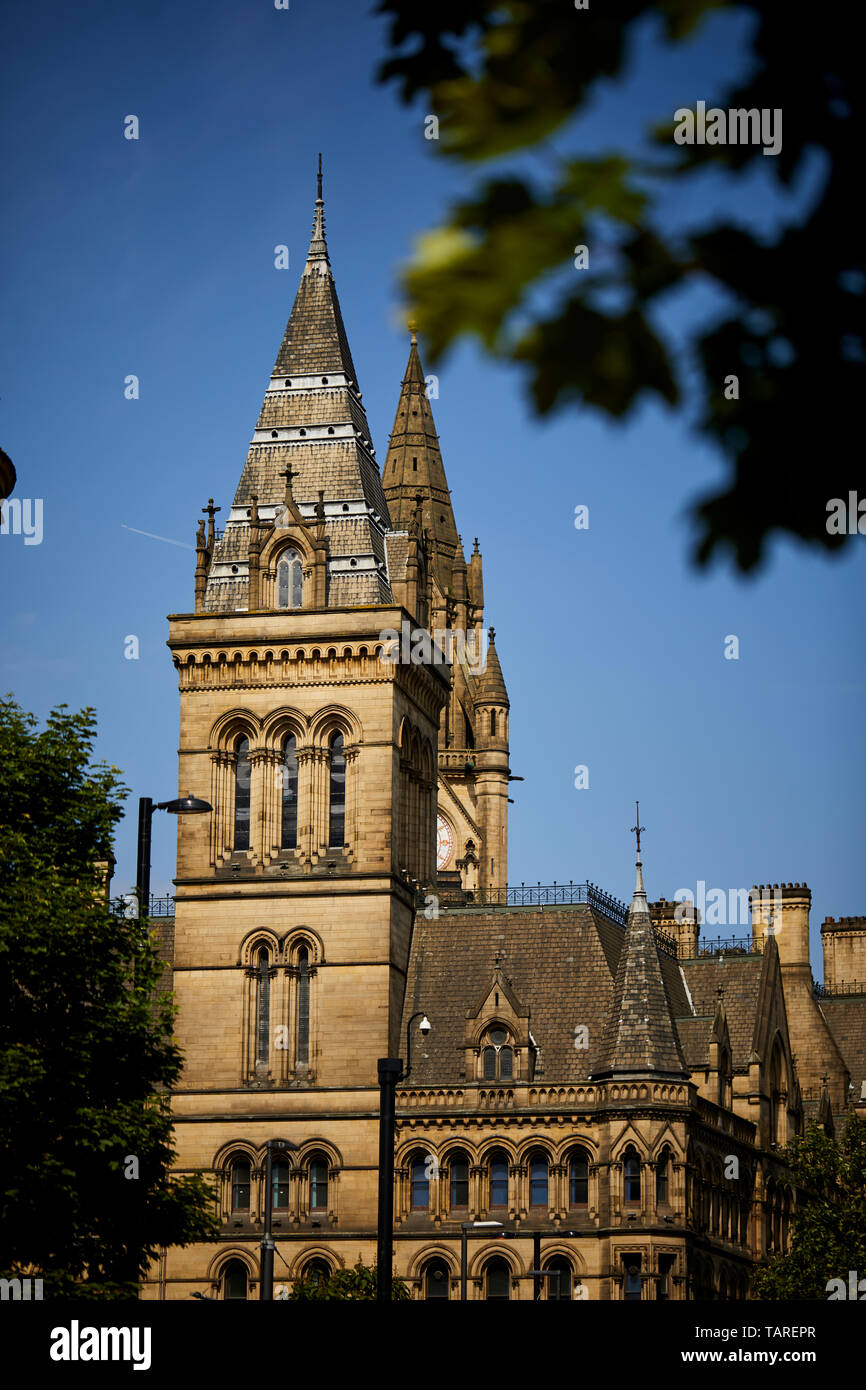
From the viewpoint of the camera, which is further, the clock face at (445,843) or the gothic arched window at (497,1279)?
the clock face at (445,843)

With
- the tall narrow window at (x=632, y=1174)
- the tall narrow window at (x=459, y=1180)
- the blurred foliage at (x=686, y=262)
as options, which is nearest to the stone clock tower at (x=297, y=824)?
the tall narrow window at (x=459, y=1180)

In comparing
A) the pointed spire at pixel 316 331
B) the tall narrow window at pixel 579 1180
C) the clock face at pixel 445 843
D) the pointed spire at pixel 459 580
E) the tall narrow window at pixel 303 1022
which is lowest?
the tall narrow window at pixel 579 1180

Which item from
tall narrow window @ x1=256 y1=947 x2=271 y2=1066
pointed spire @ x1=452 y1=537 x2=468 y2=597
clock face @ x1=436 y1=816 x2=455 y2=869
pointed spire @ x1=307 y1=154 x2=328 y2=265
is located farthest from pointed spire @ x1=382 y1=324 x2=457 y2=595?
tall narrow window @ x1=256 y1=947 x2=271 y2=1066

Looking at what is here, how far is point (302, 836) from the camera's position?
60.7 meters

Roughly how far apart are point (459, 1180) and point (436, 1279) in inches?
104

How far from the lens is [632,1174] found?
189 ft

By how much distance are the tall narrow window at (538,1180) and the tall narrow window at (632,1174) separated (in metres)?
2.19

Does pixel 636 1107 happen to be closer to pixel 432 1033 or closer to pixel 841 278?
pixel 432 1033

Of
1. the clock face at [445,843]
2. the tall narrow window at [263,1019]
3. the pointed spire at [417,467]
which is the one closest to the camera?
the tall narrow window at [263,1019]

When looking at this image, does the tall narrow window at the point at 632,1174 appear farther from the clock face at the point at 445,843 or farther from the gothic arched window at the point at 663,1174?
the clock face at the point at 445,843

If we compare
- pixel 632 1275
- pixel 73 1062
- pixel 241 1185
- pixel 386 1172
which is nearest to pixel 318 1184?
pixel 241 1185

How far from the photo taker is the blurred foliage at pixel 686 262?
156 inches
